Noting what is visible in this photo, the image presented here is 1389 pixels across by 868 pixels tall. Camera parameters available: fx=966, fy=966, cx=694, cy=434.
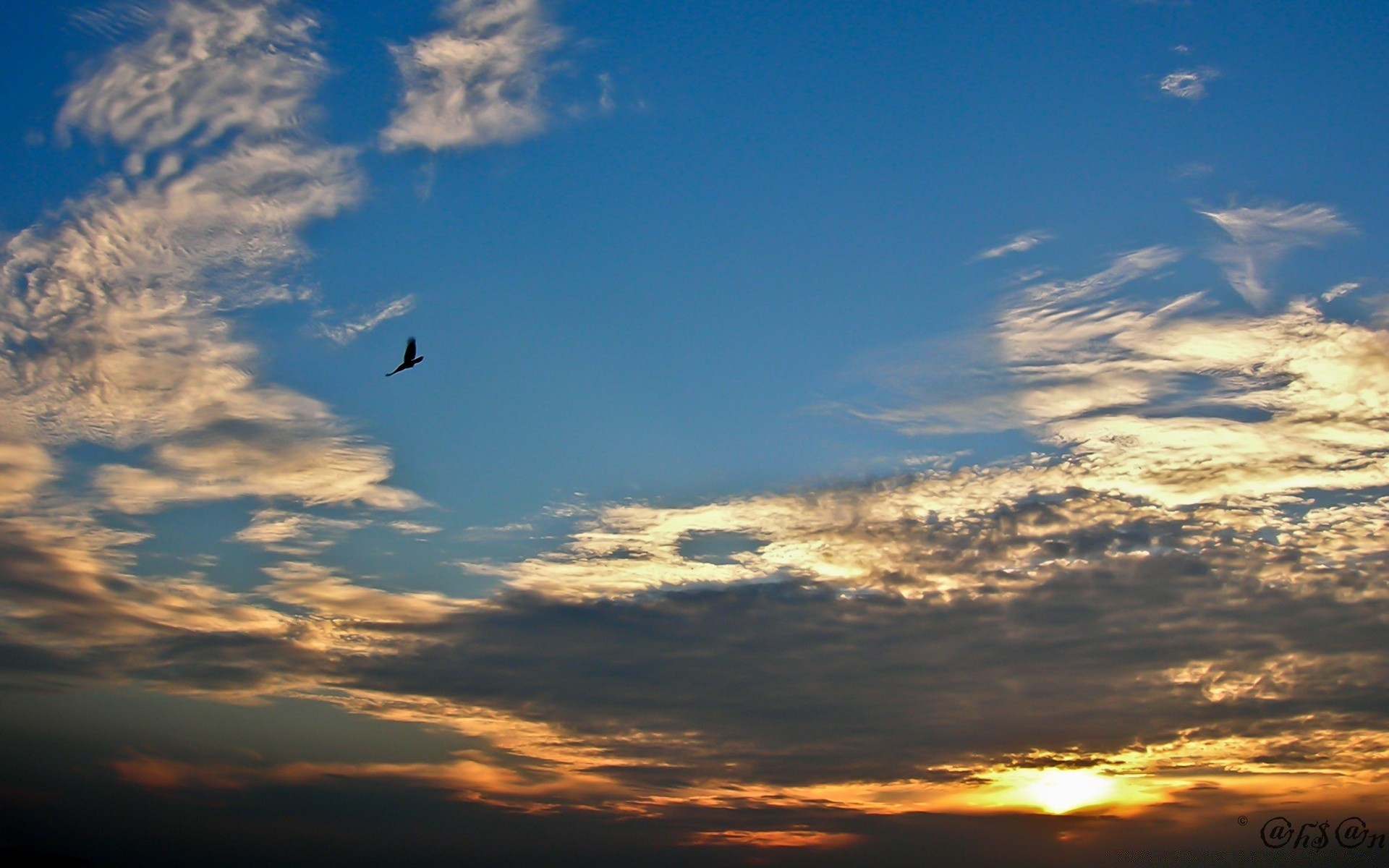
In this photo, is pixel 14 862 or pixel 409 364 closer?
pixel 409 364

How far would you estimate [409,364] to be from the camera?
72500 mm

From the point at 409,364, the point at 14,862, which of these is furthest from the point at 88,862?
the point at 409,364

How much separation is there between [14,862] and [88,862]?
918cm

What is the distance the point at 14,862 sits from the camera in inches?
5453

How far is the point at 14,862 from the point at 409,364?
120800mm

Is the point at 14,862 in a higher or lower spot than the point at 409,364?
lower

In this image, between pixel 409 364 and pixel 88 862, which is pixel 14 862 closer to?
pixel 88 862

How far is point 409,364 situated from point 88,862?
392 feet

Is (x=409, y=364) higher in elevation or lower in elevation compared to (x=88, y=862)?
higher

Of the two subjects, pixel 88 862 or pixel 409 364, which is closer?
pixel 409 364
